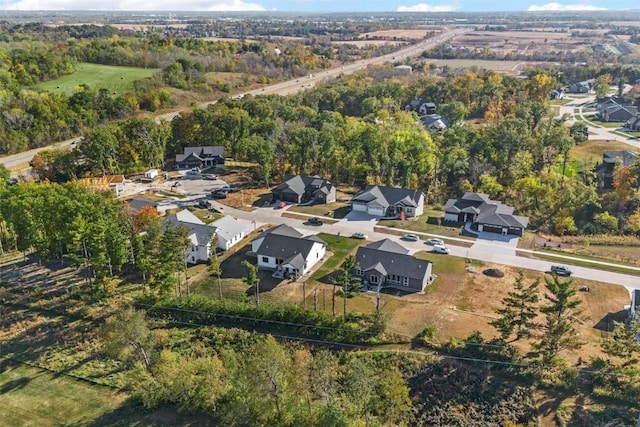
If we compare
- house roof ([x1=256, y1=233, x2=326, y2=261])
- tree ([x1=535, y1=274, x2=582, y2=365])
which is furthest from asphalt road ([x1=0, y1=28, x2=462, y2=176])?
tree ([x1=535, y1=274, x2=582, y2=365])

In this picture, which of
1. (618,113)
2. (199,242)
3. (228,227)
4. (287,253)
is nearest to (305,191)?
(228,227)

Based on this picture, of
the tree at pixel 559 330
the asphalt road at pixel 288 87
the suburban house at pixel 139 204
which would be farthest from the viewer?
the asphalt road at pixel 288 87

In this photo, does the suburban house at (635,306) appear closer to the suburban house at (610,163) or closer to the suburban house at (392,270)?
the suburban house at (392,270)

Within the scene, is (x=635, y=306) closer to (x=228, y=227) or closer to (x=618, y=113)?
(x=228, y=227)

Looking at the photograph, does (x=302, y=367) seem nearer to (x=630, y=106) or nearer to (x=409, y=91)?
(x=409, y=91)

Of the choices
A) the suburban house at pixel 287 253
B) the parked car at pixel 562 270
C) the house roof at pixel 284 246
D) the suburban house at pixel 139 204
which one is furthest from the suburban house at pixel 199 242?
the parked car at pixel 562 270

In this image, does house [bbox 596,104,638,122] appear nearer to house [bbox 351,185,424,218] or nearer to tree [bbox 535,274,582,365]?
house [bbox 351,185,424,218]

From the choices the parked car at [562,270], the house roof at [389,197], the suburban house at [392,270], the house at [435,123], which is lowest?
the parked car at [562,270]
